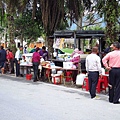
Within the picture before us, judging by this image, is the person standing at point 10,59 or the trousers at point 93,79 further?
the person standing at point 10,59

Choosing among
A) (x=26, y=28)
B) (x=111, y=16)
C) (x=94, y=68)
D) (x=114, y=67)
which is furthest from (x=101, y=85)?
(x=26, y=28)

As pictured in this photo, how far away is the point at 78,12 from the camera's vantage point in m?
18.2

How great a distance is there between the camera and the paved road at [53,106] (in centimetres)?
741

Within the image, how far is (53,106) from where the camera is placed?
8586 millimetres

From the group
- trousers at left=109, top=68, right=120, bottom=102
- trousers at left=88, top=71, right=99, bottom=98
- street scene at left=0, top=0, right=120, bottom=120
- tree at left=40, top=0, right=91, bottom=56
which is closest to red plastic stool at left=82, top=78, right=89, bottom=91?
street scene at left=0, top=0, right=120, bottom=120

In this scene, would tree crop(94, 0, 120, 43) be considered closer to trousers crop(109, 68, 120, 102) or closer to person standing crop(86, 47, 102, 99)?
person standing crop(86, 47, 102, 99)

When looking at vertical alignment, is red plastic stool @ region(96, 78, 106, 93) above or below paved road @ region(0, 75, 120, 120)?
above

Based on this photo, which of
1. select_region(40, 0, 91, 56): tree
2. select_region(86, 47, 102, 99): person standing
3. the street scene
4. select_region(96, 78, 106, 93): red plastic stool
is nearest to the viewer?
the street scene

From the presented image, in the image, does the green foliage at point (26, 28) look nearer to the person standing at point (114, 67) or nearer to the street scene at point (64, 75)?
the street scene at point (64, 75)

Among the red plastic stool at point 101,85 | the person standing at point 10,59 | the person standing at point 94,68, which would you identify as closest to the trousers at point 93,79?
the person standing at point 94,68

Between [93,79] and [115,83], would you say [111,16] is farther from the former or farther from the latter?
[115,83]

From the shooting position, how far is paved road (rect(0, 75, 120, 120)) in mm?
7406

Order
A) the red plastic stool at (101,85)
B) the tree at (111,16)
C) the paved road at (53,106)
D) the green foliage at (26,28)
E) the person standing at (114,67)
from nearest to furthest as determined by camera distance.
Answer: the paved road at (53,106) → the person standing at (114,67) → the red plastic stool at (101,85) → the tree at (111,16) → the green foliage at (26,28)

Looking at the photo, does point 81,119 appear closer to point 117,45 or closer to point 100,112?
point 100,112
